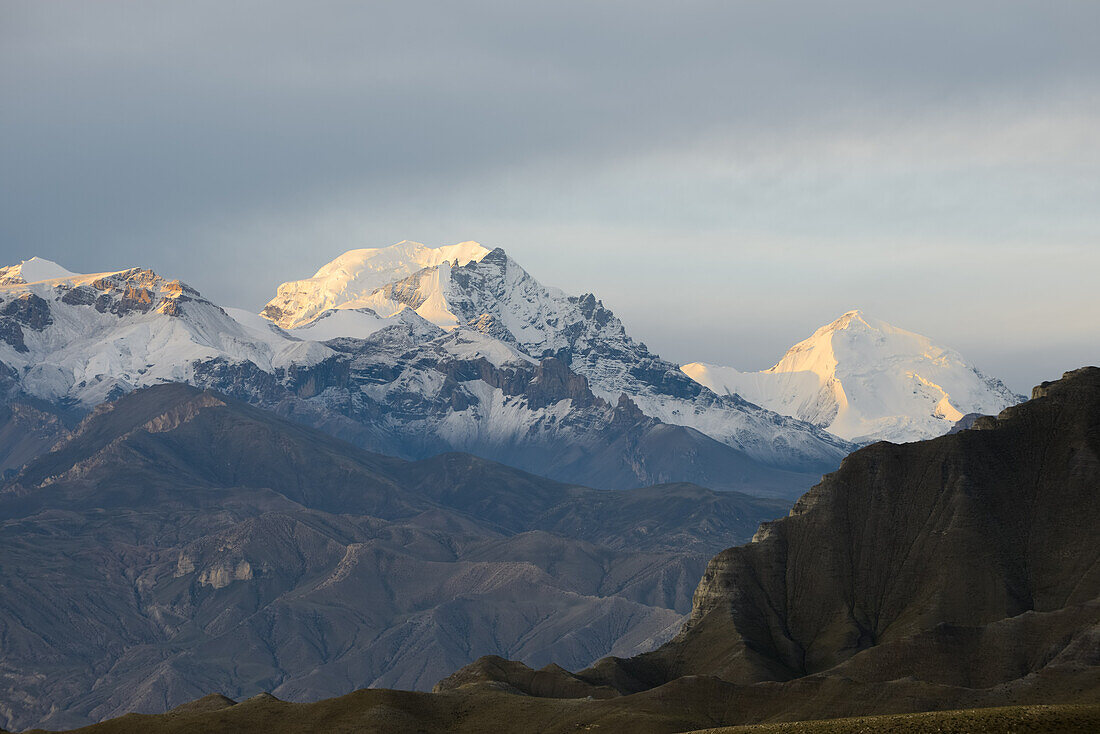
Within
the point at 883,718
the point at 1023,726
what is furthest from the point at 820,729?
the point at 1023,726

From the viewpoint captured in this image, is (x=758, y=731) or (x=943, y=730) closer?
(x=943, y=730)

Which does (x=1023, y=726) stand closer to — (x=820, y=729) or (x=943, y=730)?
(x=943, y=730)

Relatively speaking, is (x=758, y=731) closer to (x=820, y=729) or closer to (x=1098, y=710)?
(x=820, y=729)

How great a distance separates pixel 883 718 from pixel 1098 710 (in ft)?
77.4

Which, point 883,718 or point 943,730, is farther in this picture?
point 883,718

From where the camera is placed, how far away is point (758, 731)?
616 ft

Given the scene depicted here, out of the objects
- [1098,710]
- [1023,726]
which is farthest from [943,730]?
[1098,710]

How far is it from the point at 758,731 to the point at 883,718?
1468cm

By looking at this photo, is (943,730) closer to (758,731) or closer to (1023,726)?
(1023,726)

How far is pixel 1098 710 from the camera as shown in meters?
178

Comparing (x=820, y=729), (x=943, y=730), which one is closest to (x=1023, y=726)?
(x=943, y=730)

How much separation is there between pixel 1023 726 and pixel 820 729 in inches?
882

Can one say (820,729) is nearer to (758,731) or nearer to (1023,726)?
(758,731)

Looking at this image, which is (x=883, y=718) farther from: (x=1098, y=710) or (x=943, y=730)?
(x=1098, y=710)
